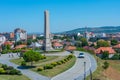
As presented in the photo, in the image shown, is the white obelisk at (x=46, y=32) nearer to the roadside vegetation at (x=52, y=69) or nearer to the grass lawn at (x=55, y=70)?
the roadside vegetation at (x=52, y=69)

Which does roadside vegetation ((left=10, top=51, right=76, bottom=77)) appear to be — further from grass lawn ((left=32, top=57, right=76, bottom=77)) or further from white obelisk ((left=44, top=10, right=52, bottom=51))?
white obelisk ((left=44, top=10, right=52, bottom=51))

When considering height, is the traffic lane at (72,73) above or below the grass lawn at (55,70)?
below

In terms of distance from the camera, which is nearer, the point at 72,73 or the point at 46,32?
the point at 72,73

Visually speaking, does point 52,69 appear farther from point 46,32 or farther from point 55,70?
point 46,32

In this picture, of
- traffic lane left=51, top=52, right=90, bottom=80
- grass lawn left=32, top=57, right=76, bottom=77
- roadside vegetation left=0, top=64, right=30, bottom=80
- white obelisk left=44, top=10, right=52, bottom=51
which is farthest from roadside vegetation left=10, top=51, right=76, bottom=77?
white obelisk left=44, top=10, right=52, bottom=51

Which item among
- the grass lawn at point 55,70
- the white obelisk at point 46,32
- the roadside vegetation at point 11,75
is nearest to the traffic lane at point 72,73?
the grass lawn at point 55,70

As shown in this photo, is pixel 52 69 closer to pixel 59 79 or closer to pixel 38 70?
pixel 38 70

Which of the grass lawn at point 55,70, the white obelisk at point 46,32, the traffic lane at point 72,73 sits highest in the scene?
the white obelisk at point 46,32

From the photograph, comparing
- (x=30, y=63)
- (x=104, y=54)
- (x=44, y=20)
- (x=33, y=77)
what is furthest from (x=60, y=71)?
(x=104, y=54)

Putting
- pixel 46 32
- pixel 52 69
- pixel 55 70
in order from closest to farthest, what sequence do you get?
1. pixel 55 70
2. pixel 52 69
3. pixel 46 32

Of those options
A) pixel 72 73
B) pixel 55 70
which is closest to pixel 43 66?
pixel 55 70

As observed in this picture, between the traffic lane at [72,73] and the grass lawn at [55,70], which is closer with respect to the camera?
the traffic lane at [72,73]

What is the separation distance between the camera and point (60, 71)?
1377 inches

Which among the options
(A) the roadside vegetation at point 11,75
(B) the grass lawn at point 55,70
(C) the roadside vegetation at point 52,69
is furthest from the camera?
(C) the roadside vegetation at point 52,69
